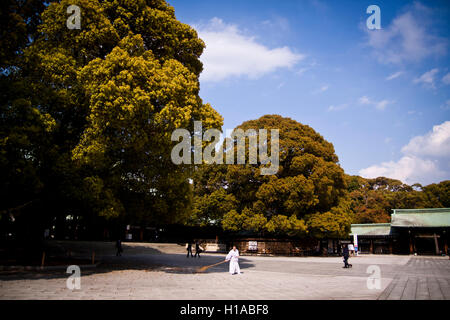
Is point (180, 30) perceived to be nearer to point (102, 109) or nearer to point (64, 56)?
point (64, 56)

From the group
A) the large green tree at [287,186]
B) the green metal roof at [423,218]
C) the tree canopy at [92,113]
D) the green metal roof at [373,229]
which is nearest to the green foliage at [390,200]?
the green metal roof at [373,229]

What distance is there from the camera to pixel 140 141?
37.3ft

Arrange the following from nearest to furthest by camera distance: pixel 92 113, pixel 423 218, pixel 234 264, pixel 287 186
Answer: pixel 92 113 < pixel 234 264 < pixel 287 186 < pixel 423 218

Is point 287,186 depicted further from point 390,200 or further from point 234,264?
point 390,200

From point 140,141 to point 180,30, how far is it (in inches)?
276

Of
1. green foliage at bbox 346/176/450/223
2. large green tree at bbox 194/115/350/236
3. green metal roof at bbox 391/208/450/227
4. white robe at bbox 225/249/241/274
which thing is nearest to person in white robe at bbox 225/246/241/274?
white robe at bbox 225/249/241/274

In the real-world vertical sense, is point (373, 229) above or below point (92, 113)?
below

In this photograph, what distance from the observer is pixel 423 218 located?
1344 inches

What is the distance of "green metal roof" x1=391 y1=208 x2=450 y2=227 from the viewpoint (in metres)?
32.6

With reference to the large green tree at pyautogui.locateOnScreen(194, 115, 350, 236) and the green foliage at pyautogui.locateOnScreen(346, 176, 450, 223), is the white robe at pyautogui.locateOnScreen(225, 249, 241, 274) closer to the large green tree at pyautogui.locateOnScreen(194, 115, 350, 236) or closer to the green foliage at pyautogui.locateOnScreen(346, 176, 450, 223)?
the large green tree at pyautogui.locateOnScreen(194, 115, 350, 236)

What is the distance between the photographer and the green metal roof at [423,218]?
3256 centimetres

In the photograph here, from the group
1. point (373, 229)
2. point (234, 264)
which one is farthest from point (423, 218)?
point (234, 264)

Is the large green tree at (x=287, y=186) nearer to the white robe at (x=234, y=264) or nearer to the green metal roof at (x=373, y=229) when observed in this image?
the green metal roof at (x=373, y=229)
